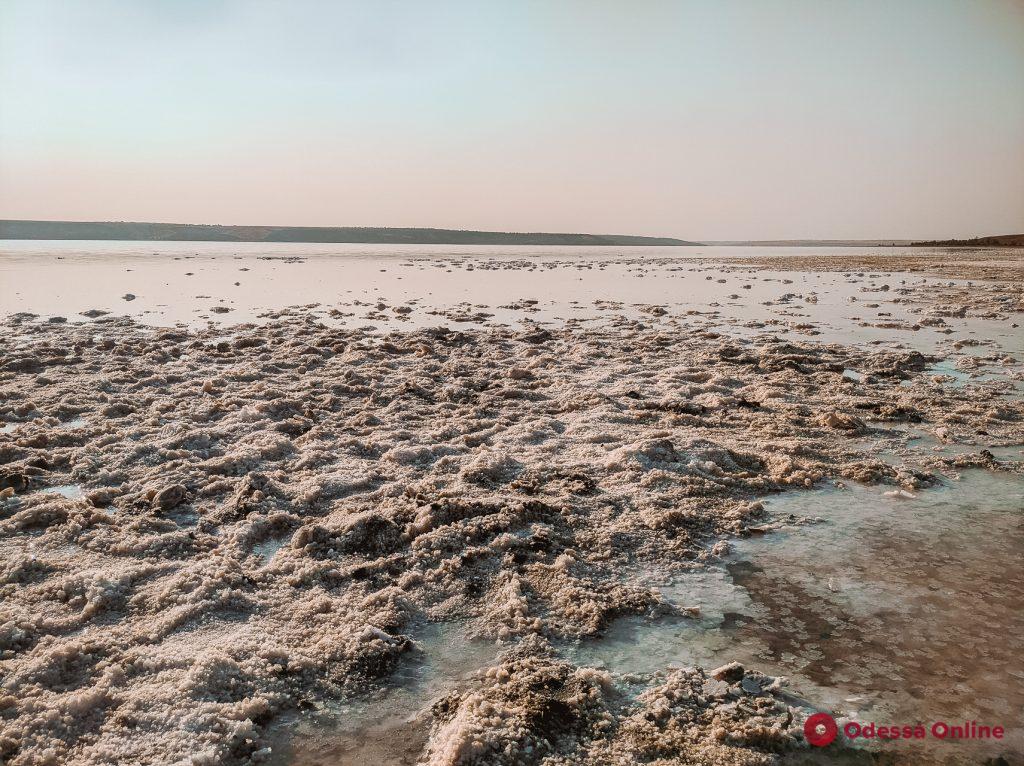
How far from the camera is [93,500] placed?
4676mm

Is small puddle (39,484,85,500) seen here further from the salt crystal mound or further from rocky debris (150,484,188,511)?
rocky debris (150,484,188,511)

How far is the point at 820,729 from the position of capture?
8.04 ft

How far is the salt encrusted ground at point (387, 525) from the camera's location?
8.33 ft

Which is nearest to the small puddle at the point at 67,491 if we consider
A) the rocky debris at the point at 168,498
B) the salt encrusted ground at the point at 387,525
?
the salt encrusted ground at the point at 387,525

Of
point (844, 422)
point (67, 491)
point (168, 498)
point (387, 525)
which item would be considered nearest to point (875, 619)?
point (387, 525)

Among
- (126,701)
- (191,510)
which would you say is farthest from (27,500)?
(126,701)

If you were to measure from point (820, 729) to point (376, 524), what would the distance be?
2824 mm

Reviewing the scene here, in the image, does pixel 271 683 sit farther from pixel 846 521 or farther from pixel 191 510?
pixel 846 521

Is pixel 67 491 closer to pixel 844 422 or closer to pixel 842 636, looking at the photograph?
pixel 842 636

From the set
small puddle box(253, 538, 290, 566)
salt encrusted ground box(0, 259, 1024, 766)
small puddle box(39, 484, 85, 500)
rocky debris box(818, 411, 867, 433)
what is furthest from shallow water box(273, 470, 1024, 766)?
small puddle box(39, 484, 85, 500)

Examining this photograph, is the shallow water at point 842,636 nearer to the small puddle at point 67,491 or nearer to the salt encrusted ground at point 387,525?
the salt encrusted ground at point 387,525

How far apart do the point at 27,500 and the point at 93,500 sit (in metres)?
0.51

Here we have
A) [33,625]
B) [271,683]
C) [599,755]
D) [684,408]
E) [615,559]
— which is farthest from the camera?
[684,408]

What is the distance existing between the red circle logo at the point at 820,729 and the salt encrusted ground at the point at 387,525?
0.06 metres
